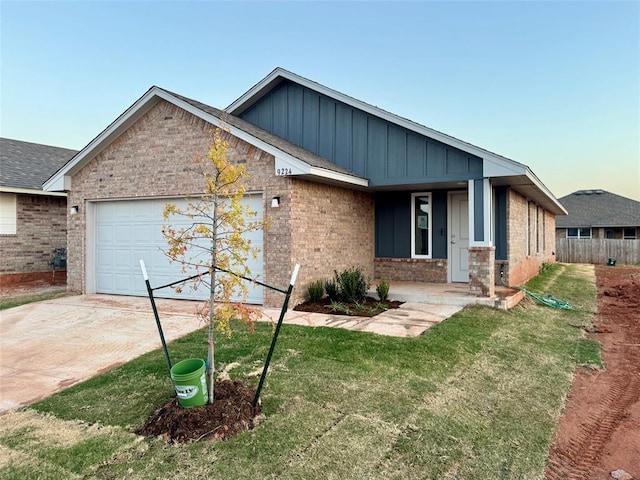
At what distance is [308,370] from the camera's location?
5.09 meters

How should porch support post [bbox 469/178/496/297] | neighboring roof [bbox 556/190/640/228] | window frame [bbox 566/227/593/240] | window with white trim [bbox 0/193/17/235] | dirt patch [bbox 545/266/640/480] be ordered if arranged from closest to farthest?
dirt patch [bbox 545/266/640/480]
porch support post [bbox 469/178/496/297]
window with white trim [bbox 0/193/17/235]
neighboring roof [bbox 556/190/640/228]
window frame [bbox 566/227/593/240]

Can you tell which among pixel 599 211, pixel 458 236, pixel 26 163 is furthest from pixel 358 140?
pixel 599 211

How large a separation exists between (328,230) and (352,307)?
6.80 feet

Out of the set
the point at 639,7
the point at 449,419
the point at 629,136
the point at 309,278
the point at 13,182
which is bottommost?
the point at 449,419

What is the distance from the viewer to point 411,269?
1206 cm

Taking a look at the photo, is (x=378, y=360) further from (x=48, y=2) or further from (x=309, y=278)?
(x=48, y=2)

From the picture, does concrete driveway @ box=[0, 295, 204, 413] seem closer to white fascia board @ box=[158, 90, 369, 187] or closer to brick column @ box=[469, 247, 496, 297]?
white fascia board @ box=[158, 90, 369, 187]

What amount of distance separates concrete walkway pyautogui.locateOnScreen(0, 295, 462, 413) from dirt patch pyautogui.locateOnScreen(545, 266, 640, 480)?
8.28ft

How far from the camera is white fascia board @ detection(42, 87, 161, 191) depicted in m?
9.80

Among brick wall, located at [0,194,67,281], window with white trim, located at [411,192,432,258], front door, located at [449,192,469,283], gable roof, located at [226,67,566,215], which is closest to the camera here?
gable roof, located at [226,67,566,215]

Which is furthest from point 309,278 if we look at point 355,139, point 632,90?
point 632,90

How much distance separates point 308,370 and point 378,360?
0.98 m

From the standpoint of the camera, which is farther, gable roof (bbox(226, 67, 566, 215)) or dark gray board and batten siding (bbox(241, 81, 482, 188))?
dark gray board and batten siding (bbox(241, 81, 482, 188))

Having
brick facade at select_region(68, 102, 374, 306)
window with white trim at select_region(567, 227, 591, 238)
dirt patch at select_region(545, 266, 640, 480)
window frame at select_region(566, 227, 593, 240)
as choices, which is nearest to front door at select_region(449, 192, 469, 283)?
brick facade at select_region(68, 102, 374, 306)
